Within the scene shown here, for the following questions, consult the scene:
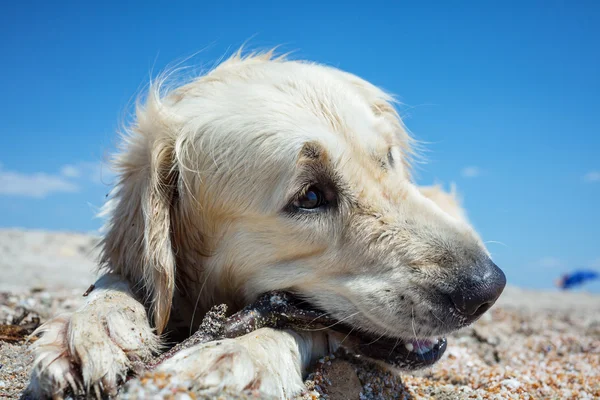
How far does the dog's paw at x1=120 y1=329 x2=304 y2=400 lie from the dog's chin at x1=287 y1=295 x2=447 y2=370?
32 cm

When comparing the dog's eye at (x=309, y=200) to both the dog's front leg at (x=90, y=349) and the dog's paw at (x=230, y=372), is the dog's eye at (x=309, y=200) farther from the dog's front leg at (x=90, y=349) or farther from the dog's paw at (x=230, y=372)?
the dog's front leg at (x=90, y=349)

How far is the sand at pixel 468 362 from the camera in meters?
2.95

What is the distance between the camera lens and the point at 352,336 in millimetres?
3117

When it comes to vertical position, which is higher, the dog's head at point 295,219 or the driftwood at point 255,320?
the dog's head at point 295,219

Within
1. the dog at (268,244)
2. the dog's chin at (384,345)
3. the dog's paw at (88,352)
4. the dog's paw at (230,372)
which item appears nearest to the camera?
the dog's paw at (230,372)

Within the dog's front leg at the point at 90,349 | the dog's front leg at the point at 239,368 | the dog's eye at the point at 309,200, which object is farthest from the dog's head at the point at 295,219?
the dog's front leg at the point at 239,368

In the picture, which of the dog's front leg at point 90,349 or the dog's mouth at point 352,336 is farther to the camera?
the dog's mouth at point 352,336

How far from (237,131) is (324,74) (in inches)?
33.8

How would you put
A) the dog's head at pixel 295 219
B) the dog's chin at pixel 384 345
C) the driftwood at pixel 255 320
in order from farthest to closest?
1. the dog's chin at pixel 384 345
2. the dog's head at pixel 295 219
3. the driftwood at pixel 255 320

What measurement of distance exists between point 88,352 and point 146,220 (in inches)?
37.0

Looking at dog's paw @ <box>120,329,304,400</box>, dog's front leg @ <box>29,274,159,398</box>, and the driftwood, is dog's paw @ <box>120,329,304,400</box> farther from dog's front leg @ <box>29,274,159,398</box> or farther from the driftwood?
dog's front leg @ <box>29,274,159,398</box>

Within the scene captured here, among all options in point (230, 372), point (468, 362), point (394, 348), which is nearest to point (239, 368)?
point (230, 372)

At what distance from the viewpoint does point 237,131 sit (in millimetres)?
3256

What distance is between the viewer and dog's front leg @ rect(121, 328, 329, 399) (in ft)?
7.15
